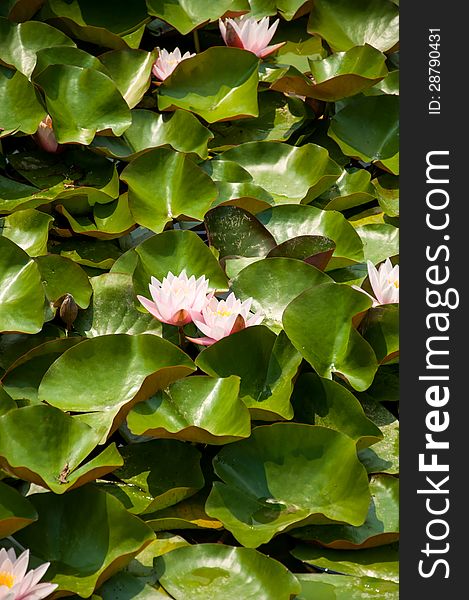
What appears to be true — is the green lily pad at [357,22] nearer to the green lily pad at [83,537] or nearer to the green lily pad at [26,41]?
the green lily pad at [26,41]

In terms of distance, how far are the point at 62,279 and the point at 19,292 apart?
11 cm

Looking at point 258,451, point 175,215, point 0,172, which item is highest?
point 0,172

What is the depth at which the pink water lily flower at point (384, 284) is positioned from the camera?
1811 millimetres

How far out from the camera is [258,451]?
153 cm

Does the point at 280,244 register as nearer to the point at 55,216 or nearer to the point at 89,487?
the point at 55,216

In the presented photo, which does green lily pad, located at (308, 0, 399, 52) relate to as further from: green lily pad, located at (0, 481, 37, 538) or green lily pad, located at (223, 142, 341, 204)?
green lily pad, located at (0, 481, 37, 538)

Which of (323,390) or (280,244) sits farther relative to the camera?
(280,244)

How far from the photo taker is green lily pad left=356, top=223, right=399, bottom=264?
2057mm

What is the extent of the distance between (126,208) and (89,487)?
34.0 inches

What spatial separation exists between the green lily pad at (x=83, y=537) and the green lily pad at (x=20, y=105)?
43.6 inches

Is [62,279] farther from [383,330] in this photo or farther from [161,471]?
[383,330]

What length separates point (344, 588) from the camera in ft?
4.59

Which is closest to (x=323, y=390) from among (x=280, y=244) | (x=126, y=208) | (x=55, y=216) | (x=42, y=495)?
(x=280, y=244)

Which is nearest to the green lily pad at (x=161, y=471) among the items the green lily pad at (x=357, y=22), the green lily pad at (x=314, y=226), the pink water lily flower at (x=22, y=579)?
the pink water lily flower at (x=22, y=579)
